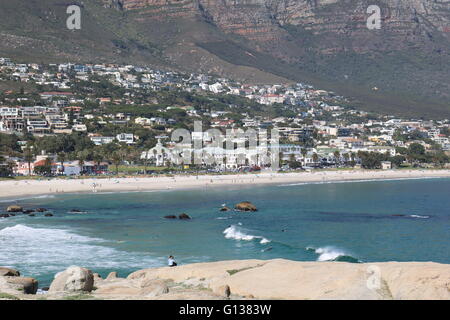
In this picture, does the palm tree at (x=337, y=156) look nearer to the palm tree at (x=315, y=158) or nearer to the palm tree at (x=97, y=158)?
the palm tree at (x=315, y=158)

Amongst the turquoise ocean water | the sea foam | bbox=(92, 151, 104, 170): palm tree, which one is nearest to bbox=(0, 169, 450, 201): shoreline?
the turquoise ocean water

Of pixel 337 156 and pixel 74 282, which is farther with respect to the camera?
pixel 337 156

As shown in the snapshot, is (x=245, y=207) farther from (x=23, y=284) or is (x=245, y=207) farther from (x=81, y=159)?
(x=81, y=159)

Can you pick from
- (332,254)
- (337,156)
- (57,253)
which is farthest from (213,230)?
(337,156)

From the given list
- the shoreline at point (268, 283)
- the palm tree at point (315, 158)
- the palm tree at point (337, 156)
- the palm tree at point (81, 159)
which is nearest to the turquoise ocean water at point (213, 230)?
the shoreline at point (268, 283)

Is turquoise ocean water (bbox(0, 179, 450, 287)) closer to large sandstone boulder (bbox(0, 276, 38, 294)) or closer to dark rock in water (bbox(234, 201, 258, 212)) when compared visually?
dark rock in water (bbox(234, 201, 258, 212))
